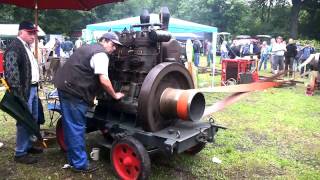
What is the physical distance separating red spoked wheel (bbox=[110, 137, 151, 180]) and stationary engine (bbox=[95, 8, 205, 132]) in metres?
0.29

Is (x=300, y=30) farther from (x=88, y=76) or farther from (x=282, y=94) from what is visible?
(x=88, y=76)

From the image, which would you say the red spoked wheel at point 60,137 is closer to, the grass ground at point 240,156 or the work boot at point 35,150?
the grass ground at point 240,156

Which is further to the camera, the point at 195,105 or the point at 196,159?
the point at 196,159

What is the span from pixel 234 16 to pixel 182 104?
48.8m

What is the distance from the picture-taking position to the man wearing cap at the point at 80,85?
430cm

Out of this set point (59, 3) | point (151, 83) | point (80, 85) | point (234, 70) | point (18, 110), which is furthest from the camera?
point (234, 70)

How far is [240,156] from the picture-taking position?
17.2ft

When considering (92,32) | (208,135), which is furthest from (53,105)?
(92,32)

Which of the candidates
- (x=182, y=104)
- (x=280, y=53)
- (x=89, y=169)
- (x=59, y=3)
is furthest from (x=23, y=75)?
(x=280, y=53)

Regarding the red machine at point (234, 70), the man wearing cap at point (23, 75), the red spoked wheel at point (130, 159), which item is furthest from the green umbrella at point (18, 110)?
the red machine at point (234, 70)

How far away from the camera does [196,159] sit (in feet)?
16.6

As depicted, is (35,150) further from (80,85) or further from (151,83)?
(151,83)

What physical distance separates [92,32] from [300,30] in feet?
135

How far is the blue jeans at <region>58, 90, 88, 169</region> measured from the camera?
173 inches
